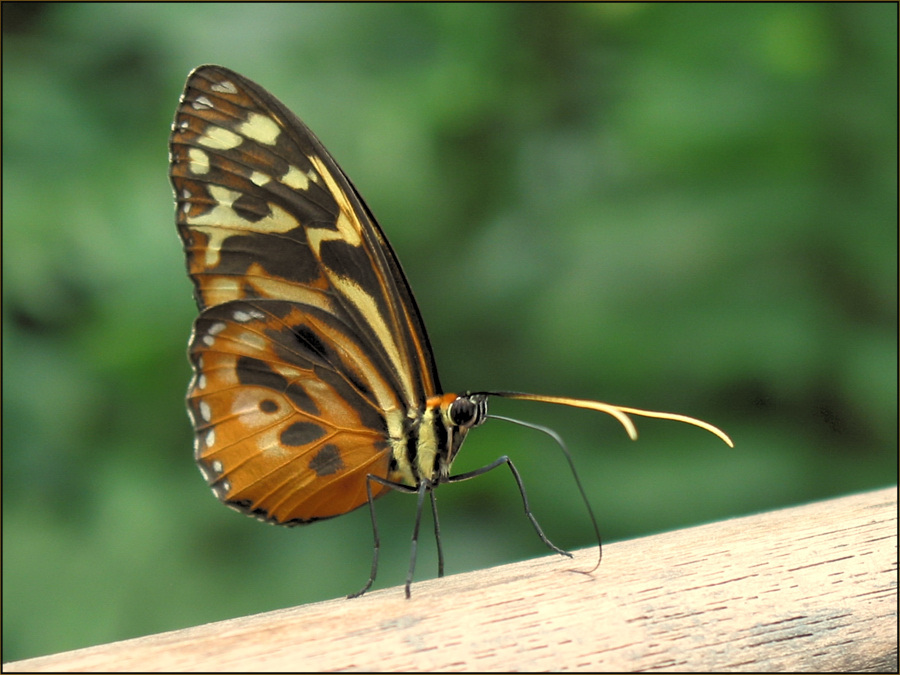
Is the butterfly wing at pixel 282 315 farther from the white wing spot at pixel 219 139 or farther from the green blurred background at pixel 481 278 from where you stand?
the green blurred background at pixel 481 278

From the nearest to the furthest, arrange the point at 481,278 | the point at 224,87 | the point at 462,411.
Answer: the point at 462,411 < the point at 224,87 < the point at 481,278

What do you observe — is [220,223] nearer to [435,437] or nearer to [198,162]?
[198,162]

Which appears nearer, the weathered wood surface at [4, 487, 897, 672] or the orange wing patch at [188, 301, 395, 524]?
the weathered wood surface at [4, 487, 897, 672]

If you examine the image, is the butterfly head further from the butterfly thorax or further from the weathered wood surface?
the weathered wood surface

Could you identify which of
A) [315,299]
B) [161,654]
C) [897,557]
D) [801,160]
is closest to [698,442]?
[801,160]

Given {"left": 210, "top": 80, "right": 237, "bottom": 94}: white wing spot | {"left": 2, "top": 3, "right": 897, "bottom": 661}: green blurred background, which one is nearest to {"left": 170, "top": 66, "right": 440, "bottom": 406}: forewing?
{"left": 210, "top": 80, "right": 237, "bottom": 94}: white wing spot

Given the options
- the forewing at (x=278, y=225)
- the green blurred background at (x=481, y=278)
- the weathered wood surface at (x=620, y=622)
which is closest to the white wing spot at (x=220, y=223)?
the forewing at (x=278, y=225)

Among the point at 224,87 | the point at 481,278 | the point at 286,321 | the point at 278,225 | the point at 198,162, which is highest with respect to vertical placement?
the point at 224,87

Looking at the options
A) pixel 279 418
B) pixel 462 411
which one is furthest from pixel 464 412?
pixel 279 418
